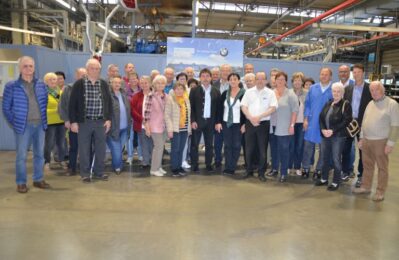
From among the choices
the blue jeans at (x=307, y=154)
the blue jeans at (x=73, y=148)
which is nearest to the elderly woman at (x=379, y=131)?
the blue jeans at (x=307, y=154)

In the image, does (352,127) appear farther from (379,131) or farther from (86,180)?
(86,180)

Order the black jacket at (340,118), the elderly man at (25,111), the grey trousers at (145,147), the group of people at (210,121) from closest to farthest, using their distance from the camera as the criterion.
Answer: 1. the elderly man at (25,111)
2. the group of people at (210,121)
3. the black jacket at (340,118)
4. the grey trousers at (145,147)

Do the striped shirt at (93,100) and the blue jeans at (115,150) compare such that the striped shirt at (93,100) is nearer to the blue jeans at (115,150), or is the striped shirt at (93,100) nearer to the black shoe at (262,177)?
the blue jeans at (115,150)

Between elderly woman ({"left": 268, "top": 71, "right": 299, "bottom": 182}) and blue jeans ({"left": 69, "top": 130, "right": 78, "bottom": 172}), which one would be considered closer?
elderly woman ({"left": 268, "top": 71, "right": 299, "bottom": 182})

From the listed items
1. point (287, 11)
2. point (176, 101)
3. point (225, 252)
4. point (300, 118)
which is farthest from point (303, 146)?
point (287, 11)

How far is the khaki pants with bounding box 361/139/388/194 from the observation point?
3896 millimetres

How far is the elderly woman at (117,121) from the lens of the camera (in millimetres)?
4649

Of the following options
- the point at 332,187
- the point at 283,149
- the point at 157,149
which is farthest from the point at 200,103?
the point at 332,187

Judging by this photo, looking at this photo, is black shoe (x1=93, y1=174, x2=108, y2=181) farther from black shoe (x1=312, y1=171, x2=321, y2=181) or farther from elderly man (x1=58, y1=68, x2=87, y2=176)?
black shoe (x1=312, y1=171, x2=321, y2=181)

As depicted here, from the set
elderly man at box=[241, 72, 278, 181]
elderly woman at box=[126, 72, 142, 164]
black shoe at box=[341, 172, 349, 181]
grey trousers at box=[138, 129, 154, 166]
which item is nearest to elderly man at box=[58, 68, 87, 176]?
elderly woman at box=[126, 72, 142, 164]

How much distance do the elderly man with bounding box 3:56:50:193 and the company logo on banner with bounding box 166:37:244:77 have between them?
299 cm

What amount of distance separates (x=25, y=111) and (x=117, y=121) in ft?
4.00

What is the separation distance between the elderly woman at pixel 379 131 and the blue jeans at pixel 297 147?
966mm

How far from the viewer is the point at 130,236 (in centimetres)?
288
